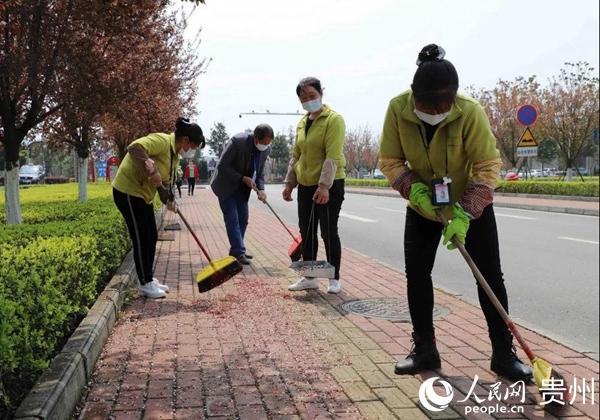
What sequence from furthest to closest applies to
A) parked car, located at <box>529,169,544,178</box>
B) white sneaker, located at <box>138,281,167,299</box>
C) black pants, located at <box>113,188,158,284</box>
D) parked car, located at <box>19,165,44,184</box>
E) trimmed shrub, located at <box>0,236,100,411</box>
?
1. parked car, located at <box>529,169,544,178</box>
2. parked car, located at <box>19,165,44,184</box>
3. white sneaker, located at <box>138,281,167,299</box>
4. black pants, located at <box>113,188,158,284</box>
5. trimmed shrub, located at <box>0,236,100,411</box>

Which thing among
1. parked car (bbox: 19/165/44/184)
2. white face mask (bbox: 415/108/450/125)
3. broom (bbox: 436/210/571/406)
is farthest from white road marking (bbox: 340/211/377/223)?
parked car (bbox: 19/165/44/184)

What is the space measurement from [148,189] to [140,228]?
13.8 inches

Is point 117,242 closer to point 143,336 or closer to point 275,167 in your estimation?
point 143,336

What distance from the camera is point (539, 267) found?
7809 millimetres

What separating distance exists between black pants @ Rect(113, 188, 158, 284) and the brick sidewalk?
1.01 feet

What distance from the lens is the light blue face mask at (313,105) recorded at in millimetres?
5336

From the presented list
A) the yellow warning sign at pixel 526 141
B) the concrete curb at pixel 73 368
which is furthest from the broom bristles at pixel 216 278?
the yellow warning sign at pixel 526 141

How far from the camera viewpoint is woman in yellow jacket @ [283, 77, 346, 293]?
5273 millimetres

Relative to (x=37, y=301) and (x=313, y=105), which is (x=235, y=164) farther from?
(x=37, y=301)

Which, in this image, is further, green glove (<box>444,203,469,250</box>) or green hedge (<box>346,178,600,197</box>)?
green hedge (<box>346,178,600,197</box>)

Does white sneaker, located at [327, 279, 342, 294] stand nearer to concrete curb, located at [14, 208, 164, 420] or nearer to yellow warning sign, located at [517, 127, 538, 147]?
concrete curb, located at [14, 208, 164, 420]

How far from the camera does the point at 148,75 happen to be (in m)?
9.86

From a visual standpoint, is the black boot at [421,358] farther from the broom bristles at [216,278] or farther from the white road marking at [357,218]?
the white road marking at [357,218]

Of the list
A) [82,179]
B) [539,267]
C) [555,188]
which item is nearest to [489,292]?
[539,267]
